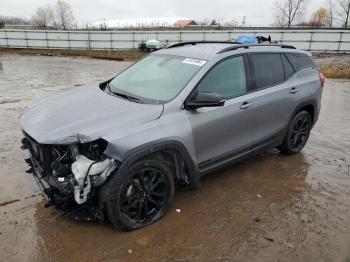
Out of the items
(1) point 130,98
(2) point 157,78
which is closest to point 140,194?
(1) point 130,98

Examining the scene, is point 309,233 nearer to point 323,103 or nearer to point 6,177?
point 6,177

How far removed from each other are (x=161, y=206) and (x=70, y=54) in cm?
2955

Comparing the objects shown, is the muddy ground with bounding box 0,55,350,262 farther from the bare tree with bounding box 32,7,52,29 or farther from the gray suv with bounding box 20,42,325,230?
the bare tree with bounding box 32,7,52,29

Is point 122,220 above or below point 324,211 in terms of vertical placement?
above

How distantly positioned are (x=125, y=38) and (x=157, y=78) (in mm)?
29363

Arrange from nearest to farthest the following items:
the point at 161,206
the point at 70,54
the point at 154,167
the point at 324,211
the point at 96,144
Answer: the point at 96,144, the point at 154,167, the point at 161,206, the point at 324,211, the point at 70,54

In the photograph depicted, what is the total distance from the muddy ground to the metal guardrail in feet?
84.0

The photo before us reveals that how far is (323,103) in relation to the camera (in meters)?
9.82

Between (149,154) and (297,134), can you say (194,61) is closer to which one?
(149,154)

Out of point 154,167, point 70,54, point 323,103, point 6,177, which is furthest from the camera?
point 70,54

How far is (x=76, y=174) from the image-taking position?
303 cm

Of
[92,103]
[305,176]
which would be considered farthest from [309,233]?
[92,103]

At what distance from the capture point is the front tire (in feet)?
10.4

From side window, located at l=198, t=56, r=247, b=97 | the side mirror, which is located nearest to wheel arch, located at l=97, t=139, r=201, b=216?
the side mirror
